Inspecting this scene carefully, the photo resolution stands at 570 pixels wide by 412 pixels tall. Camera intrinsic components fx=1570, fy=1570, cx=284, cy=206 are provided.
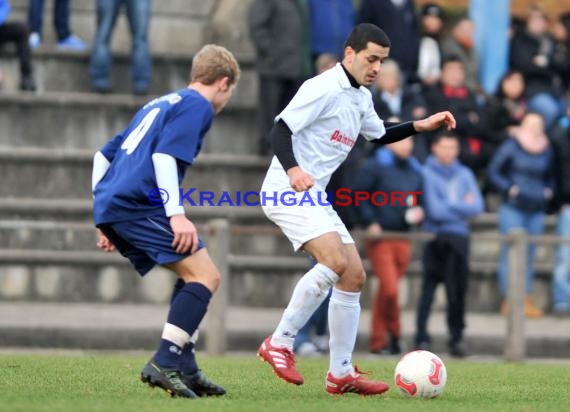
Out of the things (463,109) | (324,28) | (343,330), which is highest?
(324,28)

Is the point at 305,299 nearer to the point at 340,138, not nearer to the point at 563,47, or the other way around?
the point at 340,138

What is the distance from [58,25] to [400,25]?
423 cm

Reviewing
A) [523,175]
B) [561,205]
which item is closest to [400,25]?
[523,175]

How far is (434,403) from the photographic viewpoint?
938 cm

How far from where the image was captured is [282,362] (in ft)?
32.2

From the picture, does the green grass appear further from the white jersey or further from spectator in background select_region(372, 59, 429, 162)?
spectator in background select_region(372, 59, 429, 162)

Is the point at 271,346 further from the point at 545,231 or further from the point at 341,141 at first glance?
the point at 545,231

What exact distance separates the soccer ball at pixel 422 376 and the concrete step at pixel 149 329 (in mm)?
5739

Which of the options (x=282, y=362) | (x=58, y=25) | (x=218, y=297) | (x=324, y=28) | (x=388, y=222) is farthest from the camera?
(x=58, y=25)

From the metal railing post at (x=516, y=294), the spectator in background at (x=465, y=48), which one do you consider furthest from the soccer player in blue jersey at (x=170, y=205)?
the spectator in background at (x=465, y=48)

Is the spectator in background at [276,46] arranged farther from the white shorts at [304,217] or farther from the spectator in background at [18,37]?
the white shorts at [304,217]

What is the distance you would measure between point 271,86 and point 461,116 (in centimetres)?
222

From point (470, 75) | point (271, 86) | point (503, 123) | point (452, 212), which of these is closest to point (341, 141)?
point (452, 212)

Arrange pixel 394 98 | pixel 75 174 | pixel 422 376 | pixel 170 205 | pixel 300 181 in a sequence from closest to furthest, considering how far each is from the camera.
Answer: pixel 170 205 → pixel 300 181 → pixel 422 376 → pixel 394 98 → pixel 75 174
